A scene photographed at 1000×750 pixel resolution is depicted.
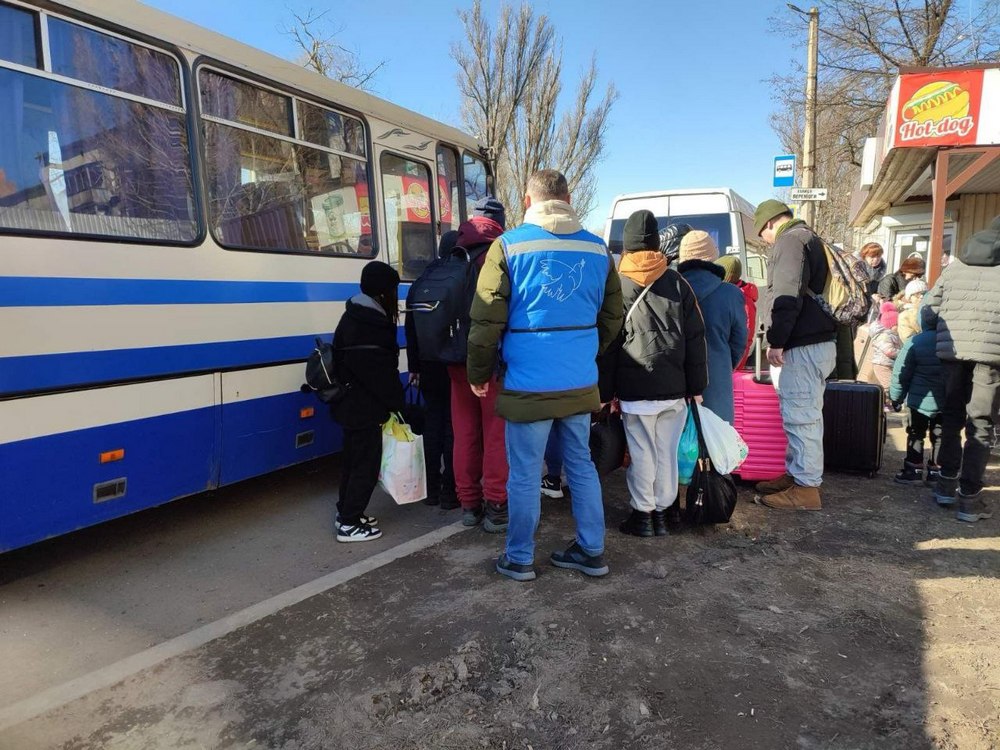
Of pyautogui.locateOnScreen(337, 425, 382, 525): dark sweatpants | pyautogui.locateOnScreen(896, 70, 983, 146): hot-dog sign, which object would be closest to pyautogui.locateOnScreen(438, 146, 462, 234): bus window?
pyautogui.locateOnScreen(337, 425, 382, 525): dark sweatpants

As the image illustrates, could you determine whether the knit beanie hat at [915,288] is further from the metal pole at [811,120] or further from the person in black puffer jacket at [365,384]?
the metal pole at [811,120]

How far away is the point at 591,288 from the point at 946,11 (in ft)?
73.3

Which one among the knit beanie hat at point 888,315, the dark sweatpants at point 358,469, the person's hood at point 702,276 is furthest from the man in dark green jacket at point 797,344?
the knit beanie hat at point 888,315

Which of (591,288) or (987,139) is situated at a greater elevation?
(987,139)

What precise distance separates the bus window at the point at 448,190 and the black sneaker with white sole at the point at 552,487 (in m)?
2.82

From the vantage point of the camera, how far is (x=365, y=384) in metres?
4.05

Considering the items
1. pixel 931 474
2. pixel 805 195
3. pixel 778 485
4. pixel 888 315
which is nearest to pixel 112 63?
pixel 778 485

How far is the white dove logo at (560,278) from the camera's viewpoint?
3.27 meters

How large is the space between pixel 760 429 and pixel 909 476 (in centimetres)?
136

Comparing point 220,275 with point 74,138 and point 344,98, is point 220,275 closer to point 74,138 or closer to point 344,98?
point 74,138

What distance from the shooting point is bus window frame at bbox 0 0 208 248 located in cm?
326

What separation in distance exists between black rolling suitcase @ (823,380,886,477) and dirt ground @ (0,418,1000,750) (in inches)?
56.1

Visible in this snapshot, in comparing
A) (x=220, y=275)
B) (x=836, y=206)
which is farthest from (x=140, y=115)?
(x=836, y=206)

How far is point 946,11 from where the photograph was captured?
19031 mm
